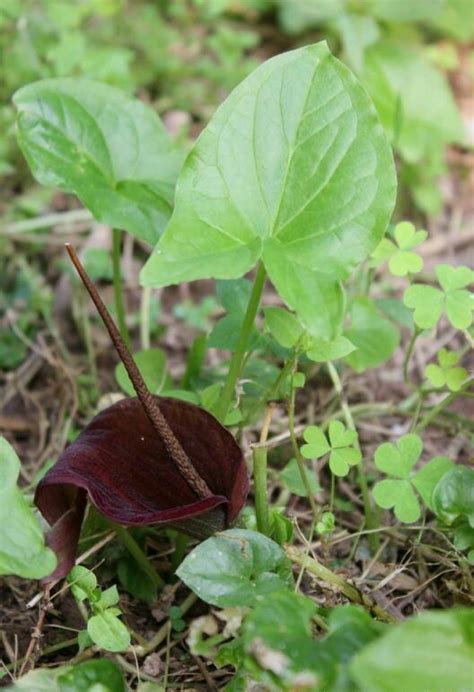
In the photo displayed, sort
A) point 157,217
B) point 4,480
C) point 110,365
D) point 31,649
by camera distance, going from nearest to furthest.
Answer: point 4,480 < point 31,649 < point 157,217 < point 110,365

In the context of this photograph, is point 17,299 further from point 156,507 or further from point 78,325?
point 156,507

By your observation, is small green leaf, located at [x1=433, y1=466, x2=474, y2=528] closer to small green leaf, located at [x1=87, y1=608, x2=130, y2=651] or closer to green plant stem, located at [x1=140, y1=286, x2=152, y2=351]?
small green leaf, located at [x1=87, y1=608, x2=130, y2=651]

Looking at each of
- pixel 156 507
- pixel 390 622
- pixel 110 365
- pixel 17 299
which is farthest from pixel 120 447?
pixel 17 299

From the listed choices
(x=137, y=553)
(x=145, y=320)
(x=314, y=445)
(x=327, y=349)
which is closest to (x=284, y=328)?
(x=327, y=349)

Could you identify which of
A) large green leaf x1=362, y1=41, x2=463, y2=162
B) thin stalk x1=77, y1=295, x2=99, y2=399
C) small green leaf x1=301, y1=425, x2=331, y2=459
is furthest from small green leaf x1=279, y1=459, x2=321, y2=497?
large green leaf x1=362, y1=41, x2=463, y2=162

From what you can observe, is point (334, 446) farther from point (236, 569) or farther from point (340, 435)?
point (236, 569)
